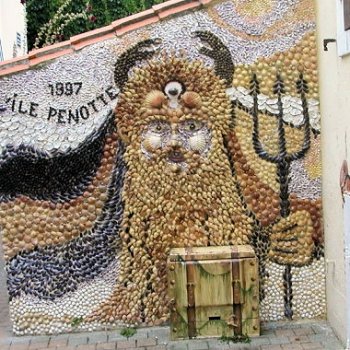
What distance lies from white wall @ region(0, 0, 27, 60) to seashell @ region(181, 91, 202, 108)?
22.7ft

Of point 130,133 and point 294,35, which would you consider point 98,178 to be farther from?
point 294,35

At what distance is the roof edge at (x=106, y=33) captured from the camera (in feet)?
19.7

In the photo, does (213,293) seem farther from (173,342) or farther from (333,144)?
(333,144)

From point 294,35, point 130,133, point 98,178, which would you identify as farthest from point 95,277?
point 294,35

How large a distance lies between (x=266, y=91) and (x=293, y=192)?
1.01 meters

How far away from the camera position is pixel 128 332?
6.12 m

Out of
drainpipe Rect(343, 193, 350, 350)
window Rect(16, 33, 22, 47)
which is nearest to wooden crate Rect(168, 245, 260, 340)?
drainpipe Rect(343, 193, 350, 350)

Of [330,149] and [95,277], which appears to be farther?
[95,277]

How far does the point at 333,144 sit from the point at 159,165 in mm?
1635

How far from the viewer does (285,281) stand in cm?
620

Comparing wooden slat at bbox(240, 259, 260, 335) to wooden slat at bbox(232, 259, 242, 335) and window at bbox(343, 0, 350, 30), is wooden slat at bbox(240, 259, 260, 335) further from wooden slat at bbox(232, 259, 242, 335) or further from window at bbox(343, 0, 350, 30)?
window at bbox(343, 0, 350, 30)

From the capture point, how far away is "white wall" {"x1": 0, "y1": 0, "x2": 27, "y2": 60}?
1239cm

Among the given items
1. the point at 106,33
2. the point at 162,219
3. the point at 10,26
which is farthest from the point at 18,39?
the point at 162,219

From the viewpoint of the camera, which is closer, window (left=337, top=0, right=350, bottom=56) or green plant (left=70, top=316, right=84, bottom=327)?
window (left=337, top=0, right=350, bottom=56)
